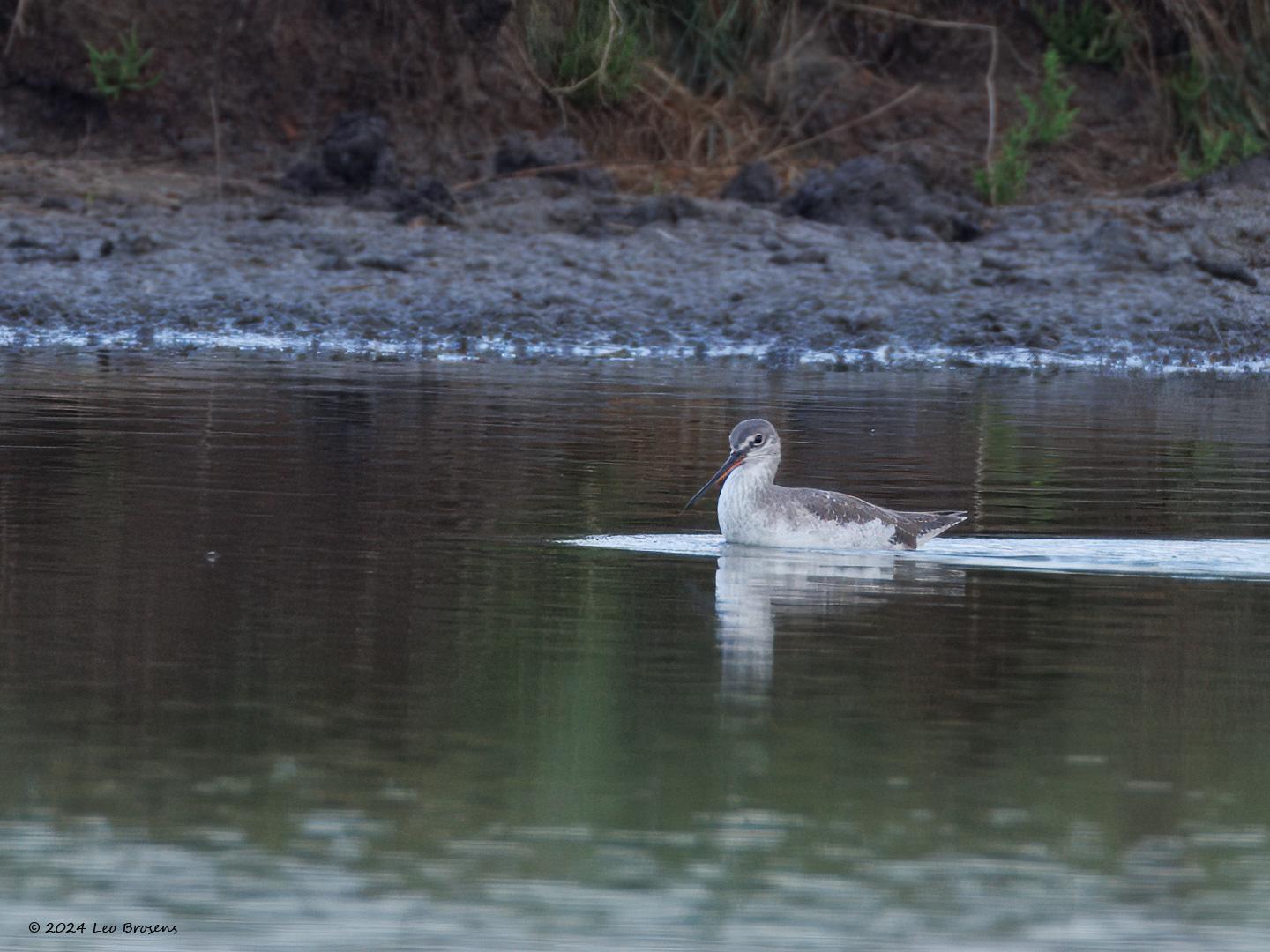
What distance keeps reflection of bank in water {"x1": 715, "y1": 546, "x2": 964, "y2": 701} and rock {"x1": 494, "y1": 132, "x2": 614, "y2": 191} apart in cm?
1196

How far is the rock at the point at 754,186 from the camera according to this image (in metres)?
21.0

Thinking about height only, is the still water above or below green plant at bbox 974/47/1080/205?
below

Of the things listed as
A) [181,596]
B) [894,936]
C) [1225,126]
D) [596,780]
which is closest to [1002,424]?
[181,596]

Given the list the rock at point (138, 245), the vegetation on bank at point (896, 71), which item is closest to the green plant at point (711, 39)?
Answer: the vegetation on bank at point (896, 71)

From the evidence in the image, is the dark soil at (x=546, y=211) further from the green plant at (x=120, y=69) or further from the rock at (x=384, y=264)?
the green plant at (x=120, y=69)

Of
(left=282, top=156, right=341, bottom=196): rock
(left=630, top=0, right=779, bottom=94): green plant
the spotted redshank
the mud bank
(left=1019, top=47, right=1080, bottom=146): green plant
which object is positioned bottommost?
the spotted redshank

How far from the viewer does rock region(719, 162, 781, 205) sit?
21.0 meters

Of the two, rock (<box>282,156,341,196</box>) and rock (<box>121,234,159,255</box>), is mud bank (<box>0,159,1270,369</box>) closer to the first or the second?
rock (<box>121,234,159,255</box>)

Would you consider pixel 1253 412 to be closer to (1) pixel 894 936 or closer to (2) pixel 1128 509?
(2) pixel 1128 509

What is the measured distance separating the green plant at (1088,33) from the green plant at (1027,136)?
0.67m

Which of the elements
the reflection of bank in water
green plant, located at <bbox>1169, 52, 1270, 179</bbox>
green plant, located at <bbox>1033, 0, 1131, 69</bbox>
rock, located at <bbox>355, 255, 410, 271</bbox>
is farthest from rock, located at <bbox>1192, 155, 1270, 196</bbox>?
the reflection of bank in water

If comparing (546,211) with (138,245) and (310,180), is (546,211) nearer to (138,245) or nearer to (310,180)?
(310,180)

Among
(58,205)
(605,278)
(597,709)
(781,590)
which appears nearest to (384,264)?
(605,278)

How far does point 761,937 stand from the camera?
473 centimetres
